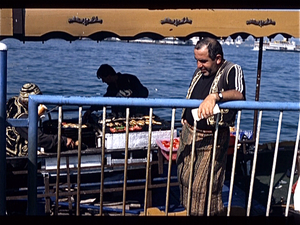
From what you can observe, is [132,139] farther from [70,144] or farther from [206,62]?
[206,62]

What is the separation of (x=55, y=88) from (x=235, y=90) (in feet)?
70.4

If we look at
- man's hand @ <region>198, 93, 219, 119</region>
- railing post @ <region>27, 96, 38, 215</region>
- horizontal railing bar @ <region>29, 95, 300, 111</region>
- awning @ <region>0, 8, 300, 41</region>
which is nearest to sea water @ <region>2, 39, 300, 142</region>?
awning @ <region>0, 8, 300, 41</region>

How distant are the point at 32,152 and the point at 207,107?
1.39m

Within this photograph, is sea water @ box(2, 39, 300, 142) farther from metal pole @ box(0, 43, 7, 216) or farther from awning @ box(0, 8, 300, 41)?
metal pole @ box(0, 43, 7, 216)

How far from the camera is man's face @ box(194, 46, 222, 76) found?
153 inches

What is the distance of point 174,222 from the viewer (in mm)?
3766

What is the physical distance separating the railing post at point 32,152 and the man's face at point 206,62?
1.55 meters

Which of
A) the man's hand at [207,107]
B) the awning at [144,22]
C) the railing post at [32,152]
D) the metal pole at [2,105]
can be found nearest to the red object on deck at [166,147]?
the awning at [144,22]

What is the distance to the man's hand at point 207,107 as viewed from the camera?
10.6 feet

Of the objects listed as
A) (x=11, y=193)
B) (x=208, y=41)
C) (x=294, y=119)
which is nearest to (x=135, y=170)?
(x=11, y=193)

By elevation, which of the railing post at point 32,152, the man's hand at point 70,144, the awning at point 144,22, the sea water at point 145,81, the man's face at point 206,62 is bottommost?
the sea water at point 145,81

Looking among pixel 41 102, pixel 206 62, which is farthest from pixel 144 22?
pixel 41 102

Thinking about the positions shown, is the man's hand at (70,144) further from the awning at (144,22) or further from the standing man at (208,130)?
the standing man at (208,130)
